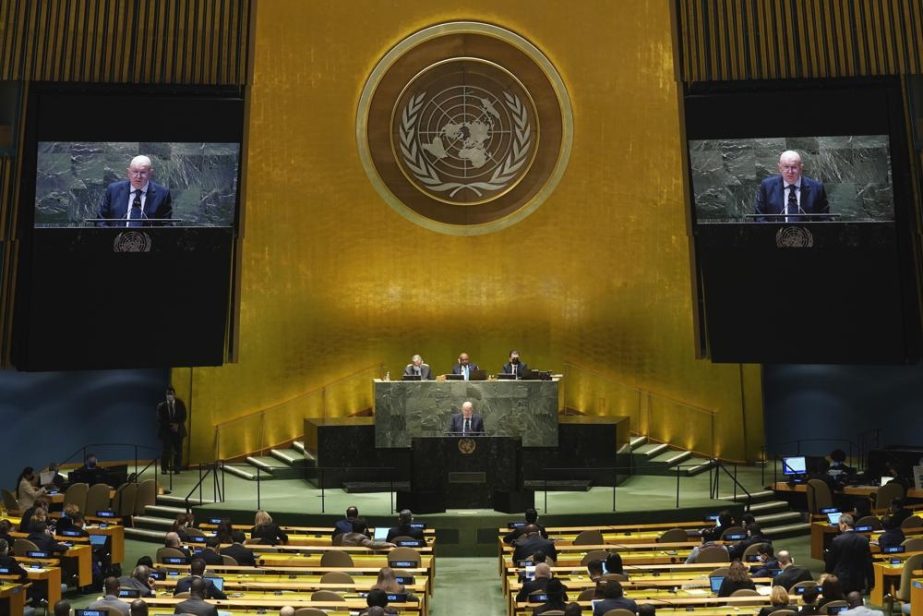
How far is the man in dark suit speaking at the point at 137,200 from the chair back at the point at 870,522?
9.35m

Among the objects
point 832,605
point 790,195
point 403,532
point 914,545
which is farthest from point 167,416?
point 832,605

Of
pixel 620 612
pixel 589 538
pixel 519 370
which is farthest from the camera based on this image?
pixel 519 370

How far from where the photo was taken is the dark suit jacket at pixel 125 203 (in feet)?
52.1

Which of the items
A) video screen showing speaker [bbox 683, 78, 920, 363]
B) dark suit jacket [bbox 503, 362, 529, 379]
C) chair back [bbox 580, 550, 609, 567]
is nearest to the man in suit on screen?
dark suit jacket [bbox 503, 362, 529, 379]

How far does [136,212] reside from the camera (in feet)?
52.2

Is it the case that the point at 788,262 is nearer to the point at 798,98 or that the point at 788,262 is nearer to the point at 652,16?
the point at 798,98

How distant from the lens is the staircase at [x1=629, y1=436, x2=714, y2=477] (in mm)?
17922

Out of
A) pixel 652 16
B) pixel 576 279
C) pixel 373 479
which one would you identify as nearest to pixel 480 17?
pixel 652 16

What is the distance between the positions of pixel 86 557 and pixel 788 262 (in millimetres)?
9077

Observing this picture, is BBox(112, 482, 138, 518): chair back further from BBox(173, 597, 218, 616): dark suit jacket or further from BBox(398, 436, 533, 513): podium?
BBox(173, 597, 218, 616): dark suit jacket

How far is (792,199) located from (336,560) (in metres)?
7.76

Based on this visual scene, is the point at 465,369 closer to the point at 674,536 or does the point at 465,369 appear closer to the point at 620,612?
the point at 674,536

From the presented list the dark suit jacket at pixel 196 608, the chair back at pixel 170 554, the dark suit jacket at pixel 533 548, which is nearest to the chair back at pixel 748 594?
the dark suit jacket at pixel 533 548

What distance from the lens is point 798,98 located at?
15.8 m
